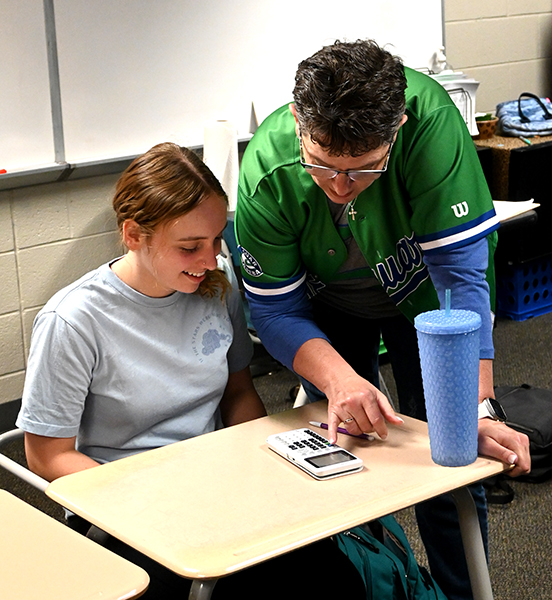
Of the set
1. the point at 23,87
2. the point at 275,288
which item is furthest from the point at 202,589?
the point at 23,87

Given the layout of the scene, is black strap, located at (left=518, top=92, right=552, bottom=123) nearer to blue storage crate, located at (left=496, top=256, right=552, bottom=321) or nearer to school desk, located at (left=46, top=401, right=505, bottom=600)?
blue storage crate, located at (left=496, top=256, right=552, bottom=321)

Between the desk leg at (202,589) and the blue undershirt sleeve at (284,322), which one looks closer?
the desk leg at (202,589)

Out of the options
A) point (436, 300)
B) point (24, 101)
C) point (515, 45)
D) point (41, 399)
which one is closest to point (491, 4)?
point (515, 45)

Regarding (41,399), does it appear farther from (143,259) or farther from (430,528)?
(430,528)

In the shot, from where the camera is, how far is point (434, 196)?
1.40m

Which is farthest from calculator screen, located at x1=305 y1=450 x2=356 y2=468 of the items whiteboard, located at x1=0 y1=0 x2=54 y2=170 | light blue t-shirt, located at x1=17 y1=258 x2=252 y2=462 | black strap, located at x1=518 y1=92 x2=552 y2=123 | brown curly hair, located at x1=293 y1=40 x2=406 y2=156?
black strap, located at x1=518 y1=92 x2=552 y2=123

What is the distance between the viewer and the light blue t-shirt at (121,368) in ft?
4.63

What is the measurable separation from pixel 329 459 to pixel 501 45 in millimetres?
3584

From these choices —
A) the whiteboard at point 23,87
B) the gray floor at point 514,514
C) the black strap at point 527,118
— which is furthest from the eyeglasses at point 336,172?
the black strap at point 527,118

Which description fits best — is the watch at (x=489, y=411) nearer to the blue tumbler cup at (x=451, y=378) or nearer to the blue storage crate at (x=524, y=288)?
the blue tumbler cup at (x=451, y=378)

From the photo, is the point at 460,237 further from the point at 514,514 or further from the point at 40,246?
the point at 40,246

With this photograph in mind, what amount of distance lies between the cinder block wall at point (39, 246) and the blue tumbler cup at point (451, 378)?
2049 millimetres

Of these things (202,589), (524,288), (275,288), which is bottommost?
(524,288)

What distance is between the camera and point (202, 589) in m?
1.02
